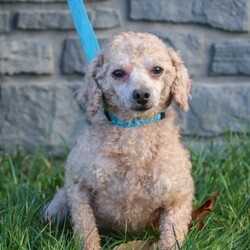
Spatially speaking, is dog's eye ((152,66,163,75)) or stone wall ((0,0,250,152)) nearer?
dog's eye ((152,66,163,75))

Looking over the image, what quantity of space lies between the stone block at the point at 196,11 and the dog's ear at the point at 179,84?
1105 mm

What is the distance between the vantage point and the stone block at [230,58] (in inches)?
150

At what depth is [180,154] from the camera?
270 cm

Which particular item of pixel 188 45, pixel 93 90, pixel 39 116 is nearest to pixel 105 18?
pixel 188 45

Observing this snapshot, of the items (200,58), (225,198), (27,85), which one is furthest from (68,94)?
(225,198)

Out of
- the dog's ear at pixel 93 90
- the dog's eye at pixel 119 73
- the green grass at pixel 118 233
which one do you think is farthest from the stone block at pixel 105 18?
the dog's eye at pixel 119 73

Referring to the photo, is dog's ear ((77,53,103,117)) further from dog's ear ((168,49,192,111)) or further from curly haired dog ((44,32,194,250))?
dog's ear ((168,49,192,111))

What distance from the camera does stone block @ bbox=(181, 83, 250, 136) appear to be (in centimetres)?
384

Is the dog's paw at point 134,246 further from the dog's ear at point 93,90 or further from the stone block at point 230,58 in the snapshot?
the stone block at point 230,58

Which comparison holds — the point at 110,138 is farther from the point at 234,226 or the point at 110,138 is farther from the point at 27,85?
the point at 27,85

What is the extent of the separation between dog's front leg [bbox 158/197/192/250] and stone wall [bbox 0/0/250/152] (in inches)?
50.0

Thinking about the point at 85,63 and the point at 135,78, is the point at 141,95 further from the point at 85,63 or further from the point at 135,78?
the point at 85,63

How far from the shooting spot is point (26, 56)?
3.79m

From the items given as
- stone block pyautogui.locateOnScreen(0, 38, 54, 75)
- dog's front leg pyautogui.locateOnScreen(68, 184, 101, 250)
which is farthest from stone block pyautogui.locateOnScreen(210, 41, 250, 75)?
dog's front leg pyautogui.locateOnScreen(68, 184, 101, 250)
